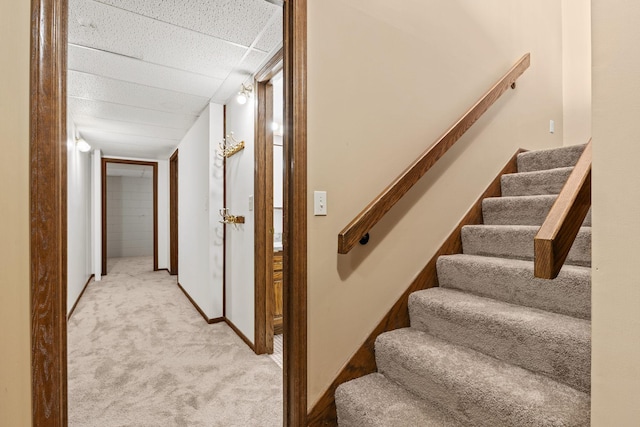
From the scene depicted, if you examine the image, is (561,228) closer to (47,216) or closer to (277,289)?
(47,216)

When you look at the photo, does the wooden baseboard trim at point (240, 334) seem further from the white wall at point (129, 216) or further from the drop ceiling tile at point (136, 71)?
the white wall at point (129, 216)

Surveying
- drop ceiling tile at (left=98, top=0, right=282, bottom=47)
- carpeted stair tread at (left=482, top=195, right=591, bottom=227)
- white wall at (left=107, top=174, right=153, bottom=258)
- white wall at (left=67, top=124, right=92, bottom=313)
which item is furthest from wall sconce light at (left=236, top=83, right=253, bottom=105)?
white wall at (left=107, top=174, right=153, bottom=258)

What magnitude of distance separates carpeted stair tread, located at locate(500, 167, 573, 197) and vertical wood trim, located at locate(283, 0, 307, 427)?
176 cm

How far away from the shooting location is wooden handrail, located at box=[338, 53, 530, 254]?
1479 millimetres

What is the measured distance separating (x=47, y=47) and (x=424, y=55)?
6.02ft

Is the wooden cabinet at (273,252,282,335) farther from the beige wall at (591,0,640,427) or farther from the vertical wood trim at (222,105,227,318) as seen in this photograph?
the beige wall at (591,0,640,427)

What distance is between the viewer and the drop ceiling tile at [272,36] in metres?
1.92

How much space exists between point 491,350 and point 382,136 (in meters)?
1.18

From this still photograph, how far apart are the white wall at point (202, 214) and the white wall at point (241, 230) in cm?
15

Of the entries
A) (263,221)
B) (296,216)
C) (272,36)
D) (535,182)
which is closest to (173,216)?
(263,221)

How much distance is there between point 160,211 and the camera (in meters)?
6.38

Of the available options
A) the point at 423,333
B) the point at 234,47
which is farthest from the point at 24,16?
the point at 423,333

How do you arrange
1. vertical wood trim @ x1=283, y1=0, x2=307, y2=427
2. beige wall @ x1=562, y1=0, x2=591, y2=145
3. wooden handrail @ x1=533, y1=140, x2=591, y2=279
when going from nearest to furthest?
wooden handrail @ x1=533, y1=140, x2=591, y2=279
vertical wood trim @ x1=283, y1=0, x2=307, y2=427
beige wall @ x1=562, y1=0, x2=591, y2=145

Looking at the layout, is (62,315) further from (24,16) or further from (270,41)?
(270,41)
